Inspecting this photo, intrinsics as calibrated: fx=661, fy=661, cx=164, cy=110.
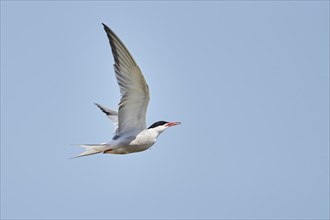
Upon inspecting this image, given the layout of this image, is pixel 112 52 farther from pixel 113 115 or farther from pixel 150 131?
pixel 113 115

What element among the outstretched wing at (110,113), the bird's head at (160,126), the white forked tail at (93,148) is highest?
the outstretched wing at (110,113)

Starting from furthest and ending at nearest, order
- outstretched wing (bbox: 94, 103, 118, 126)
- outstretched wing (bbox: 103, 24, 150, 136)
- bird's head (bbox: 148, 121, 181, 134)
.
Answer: outstretched wing (bbox: 94, 103, 118, 126)
bird's head (bbox: 148, 121, 181, 134)
outstretched wing (bbox: 103, 24, 150, 136)

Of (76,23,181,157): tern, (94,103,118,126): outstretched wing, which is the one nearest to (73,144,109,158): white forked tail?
(76,23,181,157): tern

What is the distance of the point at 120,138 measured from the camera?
1178cm

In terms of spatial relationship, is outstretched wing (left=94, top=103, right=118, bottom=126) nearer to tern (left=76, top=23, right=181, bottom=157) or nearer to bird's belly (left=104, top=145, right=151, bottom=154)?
tern (left=76, top=23, right=181, bottom=157)

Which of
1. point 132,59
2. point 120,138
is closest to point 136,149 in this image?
point 120,138

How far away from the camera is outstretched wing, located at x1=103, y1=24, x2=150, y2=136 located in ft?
35.1

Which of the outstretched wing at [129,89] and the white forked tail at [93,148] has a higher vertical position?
the outstretched wing at [129,89]

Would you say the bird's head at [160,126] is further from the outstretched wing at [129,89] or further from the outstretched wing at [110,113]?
the outstretched wing at [110,113]

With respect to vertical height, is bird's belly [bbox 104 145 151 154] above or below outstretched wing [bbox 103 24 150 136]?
Answer: below

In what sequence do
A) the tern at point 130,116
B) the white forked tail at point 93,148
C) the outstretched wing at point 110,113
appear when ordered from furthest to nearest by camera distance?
the outstretched wing at point 110,113 → the white forked tail at point 93,148 → the tern at point 130,116

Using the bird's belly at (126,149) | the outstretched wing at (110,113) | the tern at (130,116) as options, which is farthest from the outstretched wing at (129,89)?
the outstretched wing at (110,113)

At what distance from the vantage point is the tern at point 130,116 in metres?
10.9

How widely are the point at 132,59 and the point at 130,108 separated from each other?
1.12 m
